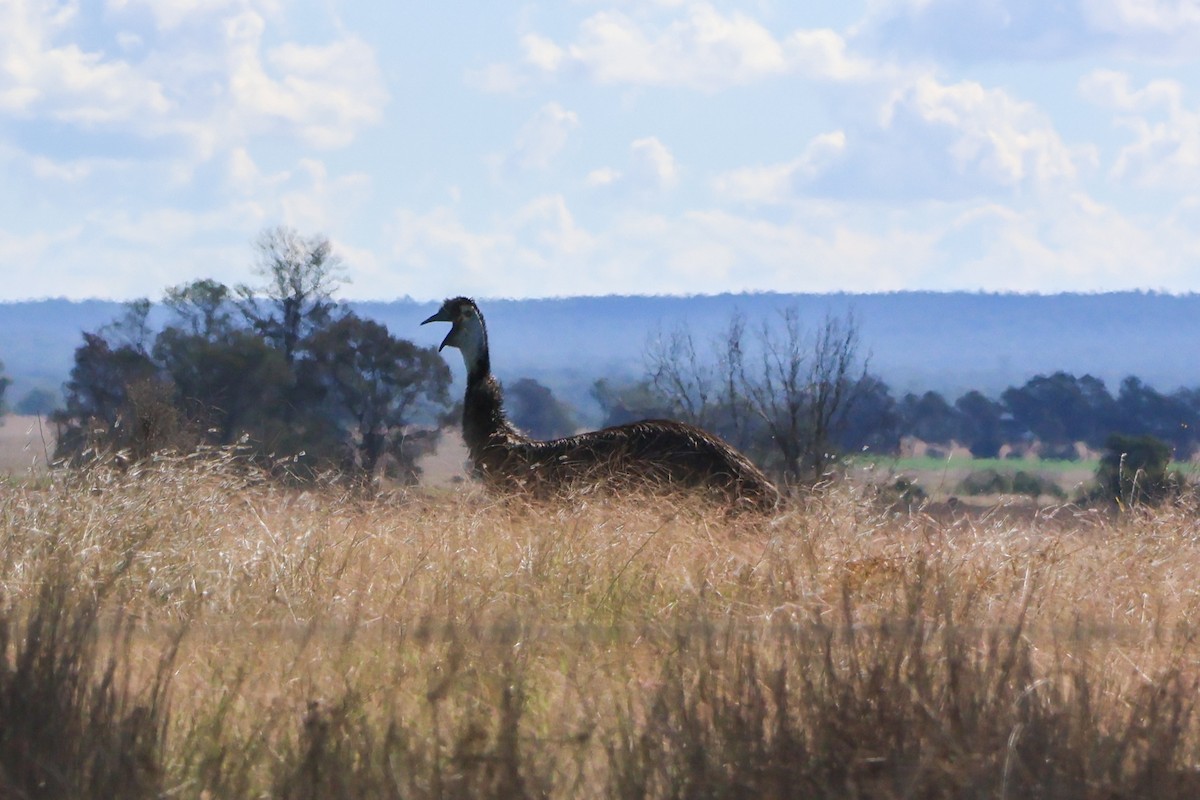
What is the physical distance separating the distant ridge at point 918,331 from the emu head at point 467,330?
75853 millimetres

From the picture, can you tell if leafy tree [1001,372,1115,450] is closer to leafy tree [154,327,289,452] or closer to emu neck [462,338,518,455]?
leafy tree [154,327,289,452]

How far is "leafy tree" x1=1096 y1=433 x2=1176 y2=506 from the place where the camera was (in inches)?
464

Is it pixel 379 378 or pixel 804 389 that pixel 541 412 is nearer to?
pixel 379 378

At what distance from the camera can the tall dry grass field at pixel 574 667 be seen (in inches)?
167

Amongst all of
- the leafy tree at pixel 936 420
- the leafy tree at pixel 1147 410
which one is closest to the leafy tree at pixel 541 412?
the leafy tree at pixel 936 420

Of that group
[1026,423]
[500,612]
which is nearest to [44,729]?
[500,612]

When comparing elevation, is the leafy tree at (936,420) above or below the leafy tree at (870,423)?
below

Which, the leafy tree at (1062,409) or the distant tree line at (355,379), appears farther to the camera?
the leafy tree at (1062,409)

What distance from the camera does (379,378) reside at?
1196 inches

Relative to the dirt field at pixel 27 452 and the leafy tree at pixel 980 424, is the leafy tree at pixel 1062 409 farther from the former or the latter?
the dirt field at pixel 27 452

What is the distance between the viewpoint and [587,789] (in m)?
4.25

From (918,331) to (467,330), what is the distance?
15848cm

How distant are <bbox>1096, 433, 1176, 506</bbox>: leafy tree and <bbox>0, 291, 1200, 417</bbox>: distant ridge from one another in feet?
218

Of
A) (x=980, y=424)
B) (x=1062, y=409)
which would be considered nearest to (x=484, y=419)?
(x=1062, y=409)
